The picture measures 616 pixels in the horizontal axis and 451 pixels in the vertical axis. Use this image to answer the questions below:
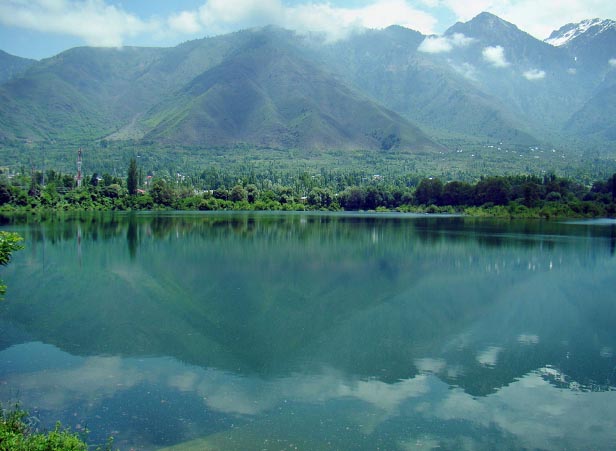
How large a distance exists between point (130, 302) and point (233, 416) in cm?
1242

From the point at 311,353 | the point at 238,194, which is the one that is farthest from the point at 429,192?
the point at 311,353

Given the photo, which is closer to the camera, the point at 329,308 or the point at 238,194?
the point at 329,308

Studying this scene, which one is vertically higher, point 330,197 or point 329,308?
point 330,197

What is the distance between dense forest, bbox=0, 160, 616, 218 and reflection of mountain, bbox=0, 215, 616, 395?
2737 inches

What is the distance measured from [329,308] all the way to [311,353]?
6.05m

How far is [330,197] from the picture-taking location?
13500cm

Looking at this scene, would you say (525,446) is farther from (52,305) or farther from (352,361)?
(52,305)

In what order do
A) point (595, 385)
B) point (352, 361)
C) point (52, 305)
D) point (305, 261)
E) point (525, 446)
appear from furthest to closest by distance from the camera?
point (305, 261)
point (52, 305)
point (352, 361)
point (595, 385)
point (525, 446)

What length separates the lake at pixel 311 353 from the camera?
11.5 m

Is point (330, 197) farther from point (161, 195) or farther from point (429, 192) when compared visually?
point (161, 195)

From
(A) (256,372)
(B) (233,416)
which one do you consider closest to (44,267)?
(A) (256,372)

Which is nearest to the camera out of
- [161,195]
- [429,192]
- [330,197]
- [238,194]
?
[161,195]

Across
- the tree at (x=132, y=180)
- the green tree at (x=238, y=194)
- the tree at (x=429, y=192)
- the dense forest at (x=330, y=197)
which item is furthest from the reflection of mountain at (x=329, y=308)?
the tree at (x=429, y=192)

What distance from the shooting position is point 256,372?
14625 millimetres
